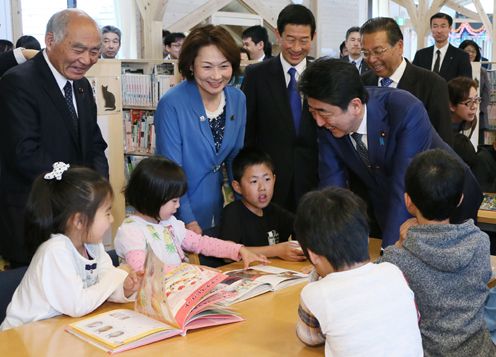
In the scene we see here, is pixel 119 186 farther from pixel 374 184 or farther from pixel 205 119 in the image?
pixel 374 184

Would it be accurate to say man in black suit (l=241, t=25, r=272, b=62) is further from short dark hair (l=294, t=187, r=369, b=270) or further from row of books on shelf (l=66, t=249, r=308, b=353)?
short dark hair (l=294, t=187, r=369, b=270)

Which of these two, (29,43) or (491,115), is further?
(491,115)

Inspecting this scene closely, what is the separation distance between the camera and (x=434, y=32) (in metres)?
8.00

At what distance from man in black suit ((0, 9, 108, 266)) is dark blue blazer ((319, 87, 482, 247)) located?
1200 millimetres

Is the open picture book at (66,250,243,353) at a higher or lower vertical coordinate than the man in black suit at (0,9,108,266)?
lower

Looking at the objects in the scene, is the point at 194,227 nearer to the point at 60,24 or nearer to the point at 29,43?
the point at 60,24

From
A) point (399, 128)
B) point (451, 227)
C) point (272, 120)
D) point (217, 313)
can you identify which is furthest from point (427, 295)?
point (272, 120)

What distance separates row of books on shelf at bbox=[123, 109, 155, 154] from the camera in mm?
7334

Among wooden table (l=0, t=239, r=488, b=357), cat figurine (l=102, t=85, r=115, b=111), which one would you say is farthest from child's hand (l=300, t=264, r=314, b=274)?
cat figurine (l=102, t=85, r=115, b=111)

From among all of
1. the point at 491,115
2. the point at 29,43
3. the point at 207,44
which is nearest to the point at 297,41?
the point at 207,44

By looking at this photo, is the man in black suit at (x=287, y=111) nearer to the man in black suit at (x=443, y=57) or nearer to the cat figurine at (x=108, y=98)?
the cat figurine at (x=108, y=98)

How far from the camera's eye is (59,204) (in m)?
2.21

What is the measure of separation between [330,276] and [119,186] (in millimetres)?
4312

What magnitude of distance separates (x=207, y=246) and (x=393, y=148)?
0.90m
